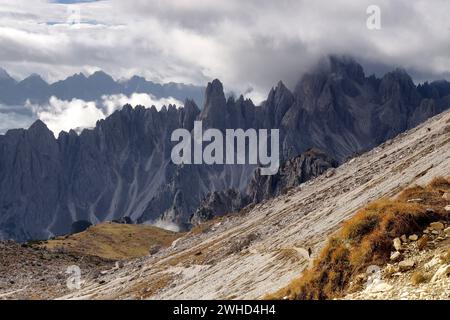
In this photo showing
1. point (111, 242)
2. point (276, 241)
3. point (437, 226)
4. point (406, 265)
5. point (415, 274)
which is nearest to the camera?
point (415, 274)

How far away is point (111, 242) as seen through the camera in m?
175

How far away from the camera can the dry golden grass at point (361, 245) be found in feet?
103

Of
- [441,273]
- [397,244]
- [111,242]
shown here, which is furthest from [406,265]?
[111,242]

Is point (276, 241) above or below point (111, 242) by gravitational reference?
above

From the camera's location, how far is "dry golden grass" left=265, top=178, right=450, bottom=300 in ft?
103

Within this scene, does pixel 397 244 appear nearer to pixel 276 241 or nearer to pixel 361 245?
pixel 361 245

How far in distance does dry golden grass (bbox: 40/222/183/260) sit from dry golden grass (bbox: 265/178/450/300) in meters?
117

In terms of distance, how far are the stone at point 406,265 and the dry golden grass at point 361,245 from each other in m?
1.81

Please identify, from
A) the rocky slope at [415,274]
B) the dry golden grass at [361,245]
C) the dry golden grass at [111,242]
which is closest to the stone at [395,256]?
the rocky slope at [415,274]

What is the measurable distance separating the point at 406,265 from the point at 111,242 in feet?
504

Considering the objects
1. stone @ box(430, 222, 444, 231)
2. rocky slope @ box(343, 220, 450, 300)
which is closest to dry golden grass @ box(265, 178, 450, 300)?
stone @ box(430, 222, 444, 231)

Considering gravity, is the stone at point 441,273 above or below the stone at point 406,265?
above

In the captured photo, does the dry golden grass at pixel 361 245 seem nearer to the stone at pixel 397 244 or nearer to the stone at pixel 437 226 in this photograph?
the stone at pixel 397 244
